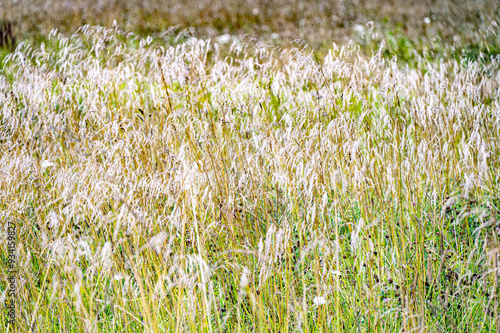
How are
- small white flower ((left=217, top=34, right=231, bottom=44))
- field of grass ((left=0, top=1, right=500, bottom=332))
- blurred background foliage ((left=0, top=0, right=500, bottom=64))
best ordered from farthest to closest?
small white flower ((left=217, top=34, right=231, bottom=44)) → blurred background foliage ((left=0, top=0, right=500, bottom=64)) → field of grass ((left=0, top=1, right=500, bottom=332))

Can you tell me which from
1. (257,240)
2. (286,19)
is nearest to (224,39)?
(286,19)

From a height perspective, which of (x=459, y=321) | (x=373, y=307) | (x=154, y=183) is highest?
(x=154, y=183)

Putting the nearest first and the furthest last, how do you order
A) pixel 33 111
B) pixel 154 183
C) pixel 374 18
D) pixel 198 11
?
pixel 154 183 → pixel 33 111 → pixel 374 18 → pixel 198 11

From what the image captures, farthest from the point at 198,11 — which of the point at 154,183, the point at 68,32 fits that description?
the point at 154,183

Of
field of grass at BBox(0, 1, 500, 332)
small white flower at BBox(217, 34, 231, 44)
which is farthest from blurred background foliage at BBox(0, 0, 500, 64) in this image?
field of grass at BBox(0, 1, 500, 332)

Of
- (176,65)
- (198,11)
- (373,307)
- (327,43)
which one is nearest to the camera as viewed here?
(373,307)

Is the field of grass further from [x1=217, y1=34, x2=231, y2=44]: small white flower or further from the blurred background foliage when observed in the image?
[x1=217, y1=34, x2=231, y2=44]: small white flower

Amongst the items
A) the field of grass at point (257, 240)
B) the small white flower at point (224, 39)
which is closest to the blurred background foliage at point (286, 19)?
the small white flower at point (224, 39)

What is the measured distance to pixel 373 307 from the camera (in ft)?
5.40

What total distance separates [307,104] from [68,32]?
6557 millimetres

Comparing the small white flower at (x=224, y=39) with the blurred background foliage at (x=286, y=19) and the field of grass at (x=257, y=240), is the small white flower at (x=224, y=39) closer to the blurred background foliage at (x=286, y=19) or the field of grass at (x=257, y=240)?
the blurred background foliage at (x=286, y=19)

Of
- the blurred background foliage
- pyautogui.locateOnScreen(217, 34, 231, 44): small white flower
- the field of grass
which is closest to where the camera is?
the field of grass

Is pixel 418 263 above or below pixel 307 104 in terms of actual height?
below

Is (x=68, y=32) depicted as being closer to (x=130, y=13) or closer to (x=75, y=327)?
(x=130, y=13)
